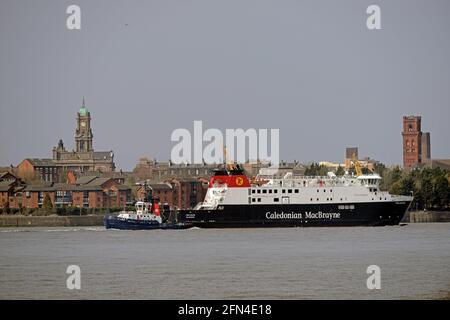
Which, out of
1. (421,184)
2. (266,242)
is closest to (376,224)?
(266,242)

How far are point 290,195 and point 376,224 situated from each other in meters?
6.72

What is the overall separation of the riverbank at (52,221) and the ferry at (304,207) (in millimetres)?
25870

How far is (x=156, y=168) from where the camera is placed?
197 meters

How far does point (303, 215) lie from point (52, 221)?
3394cm

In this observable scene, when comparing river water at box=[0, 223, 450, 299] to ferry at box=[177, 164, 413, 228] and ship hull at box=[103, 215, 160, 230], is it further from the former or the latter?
ship hull at box=[103, 215, 160, 230]

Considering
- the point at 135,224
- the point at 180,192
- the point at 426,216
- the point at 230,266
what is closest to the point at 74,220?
the point at 180,192

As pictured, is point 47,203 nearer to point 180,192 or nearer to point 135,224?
point 180,192

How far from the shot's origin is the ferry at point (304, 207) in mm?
96875

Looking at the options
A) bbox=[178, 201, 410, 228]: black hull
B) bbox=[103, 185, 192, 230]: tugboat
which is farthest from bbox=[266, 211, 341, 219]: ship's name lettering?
bbox=[103, 185, 192, 230]: tugboat

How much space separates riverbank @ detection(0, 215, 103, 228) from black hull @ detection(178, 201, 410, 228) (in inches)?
1044
